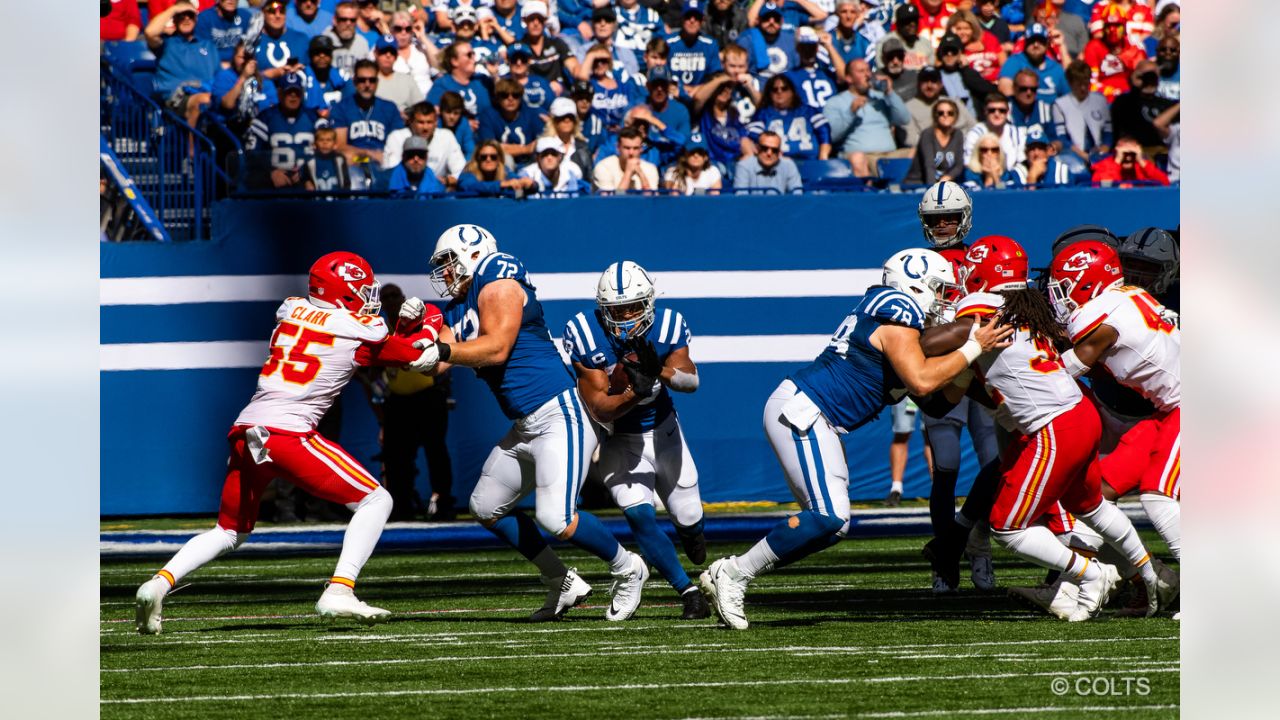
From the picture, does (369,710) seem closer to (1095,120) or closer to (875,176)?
(875,176)

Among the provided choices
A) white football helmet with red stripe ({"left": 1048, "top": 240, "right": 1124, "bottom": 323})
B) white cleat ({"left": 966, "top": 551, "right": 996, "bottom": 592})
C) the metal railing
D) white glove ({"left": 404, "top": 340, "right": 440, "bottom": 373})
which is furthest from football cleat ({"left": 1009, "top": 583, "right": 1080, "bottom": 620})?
the metal railing

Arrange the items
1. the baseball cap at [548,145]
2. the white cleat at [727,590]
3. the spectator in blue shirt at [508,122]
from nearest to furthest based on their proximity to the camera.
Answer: the white cleat at [727,590] < the baseball cap at [548,145] < the spectator in blue shirt at [508,122]

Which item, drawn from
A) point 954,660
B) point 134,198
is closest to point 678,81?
point 134,198

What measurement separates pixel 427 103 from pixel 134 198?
229 centimetres

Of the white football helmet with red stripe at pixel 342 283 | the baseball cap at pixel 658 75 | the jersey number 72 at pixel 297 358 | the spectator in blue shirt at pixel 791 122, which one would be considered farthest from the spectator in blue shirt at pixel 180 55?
the jersey number 72 at pixel 297 358

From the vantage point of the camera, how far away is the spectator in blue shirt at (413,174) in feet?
40.7

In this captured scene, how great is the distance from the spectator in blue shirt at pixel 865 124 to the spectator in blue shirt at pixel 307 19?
14.1 ft

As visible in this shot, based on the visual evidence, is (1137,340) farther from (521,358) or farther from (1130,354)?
(521,358)

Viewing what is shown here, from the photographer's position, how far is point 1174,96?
14.9 meters

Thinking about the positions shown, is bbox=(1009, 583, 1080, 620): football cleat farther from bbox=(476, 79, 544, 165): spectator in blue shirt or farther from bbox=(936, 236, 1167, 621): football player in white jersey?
bbox=(476, 79, 544, 165): spectator in blue shirt

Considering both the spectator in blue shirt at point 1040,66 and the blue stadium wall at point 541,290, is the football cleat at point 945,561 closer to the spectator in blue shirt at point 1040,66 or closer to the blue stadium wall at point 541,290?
the blue stadium wall at point 541,290

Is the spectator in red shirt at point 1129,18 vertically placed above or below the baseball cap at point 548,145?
above

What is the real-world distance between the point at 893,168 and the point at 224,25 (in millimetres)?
5588

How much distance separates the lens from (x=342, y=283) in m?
7.15
